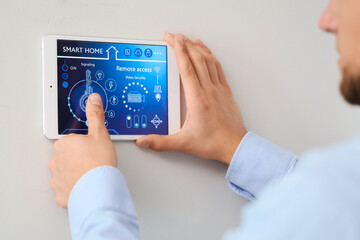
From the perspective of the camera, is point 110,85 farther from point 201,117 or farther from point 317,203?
point 317,203

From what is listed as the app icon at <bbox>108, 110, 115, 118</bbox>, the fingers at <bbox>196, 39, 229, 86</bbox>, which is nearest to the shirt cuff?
the fingers at <bbox>196, 39, 229, 86</bbox>

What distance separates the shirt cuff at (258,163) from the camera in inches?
33.4

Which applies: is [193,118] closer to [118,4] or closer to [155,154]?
[155,154]

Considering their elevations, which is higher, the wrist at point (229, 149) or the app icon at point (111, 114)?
the app icon at point (111, 114)

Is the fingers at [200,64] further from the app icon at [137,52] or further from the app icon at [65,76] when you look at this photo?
the app icon at [65,76]

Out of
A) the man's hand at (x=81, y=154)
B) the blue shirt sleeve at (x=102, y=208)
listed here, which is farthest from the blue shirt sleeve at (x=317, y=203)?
the man's hand at (x=81, y=154)

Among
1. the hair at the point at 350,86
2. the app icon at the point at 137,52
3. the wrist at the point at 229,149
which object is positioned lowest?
the wrist at the point at 229,149

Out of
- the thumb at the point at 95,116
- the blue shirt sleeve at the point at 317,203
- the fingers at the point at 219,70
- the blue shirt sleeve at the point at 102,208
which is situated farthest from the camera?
the fingers at the point at 219,70

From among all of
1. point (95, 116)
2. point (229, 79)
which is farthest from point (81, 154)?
point (229, 79)

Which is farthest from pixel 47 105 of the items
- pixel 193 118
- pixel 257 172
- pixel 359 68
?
pixel 359 68

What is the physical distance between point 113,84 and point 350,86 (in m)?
0.43

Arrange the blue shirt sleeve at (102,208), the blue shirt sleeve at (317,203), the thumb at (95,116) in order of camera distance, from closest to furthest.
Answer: the blue shirt sleeve at (317,203), the blue shirt sleeve at (102,208), the thumb at (95,116)

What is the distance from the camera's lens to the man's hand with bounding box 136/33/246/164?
837 mm

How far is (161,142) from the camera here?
0.82 meters
